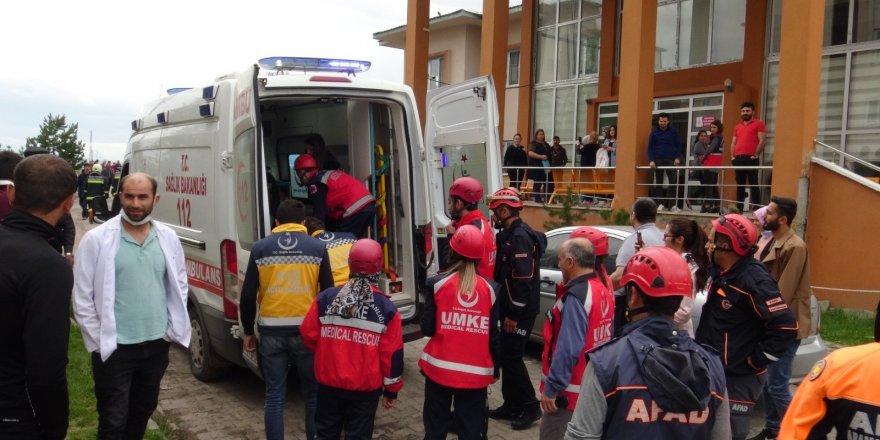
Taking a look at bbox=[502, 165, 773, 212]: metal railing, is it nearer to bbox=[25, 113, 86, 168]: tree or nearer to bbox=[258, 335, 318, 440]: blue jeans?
bbox=[258, 335, 318, 440]: blue jeans

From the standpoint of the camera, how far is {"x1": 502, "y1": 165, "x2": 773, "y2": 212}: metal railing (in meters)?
10.4

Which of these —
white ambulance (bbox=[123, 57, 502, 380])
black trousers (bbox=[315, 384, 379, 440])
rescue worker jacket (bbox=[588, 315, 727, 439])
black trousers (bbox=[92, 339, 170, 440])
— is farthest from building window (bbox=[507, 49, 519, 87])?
rescue worker jacket (bbox=[588, 315, 727, 439])

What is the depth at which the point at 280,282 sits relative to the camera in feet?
13.5

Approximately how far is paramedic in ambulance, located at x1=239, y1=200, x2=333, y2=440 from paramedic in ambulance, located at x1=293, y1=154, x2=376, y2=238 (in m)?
1.34

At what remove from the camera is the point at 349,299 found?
3580 millimetres

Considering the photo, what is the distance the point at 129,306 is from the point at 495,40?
41.8 feet

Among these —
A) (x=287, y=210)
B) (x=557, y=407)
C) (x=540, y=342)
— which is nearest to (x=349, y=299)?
(x=287, y=210)

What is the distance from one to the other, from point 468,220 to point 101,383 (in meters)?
2.68

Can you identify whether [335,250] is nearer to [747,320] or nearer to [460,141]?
[460,141]

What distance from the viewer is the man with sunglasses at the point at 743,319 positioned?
3330 millimetres

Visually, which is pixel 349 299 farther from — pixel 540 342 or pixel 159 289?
pixel 540 342

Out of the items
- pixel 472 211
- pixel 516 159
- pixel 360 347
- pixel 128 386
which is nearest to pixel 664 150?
pixel 516 159

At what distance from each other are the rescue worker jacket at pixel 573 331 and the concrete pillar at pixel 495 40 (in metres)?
12.0

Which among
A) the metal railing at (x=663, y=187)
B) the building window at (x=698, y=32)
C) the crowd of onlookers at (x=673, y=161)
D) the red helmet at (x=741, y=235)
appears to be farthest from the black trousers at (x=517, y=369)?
the building window at (x=698, y=32)
